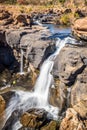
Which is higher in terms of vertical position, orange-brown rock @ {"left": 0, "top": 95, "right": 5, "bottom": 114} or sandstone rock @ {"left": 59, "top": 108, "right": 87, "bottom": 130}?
sandstone rock @ {"left": 59, "top": 108, "right": 87, "bottom": 130}

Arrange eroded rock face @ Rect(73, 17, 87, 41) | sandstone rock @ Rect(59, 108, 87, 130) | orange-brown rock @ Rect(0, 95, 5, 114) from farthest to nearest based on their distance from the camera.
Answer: eroded rock face @ Rect(73, 17, 87, 41), orange-brown rock @ Rect(0, 95, 5, 114), sandstone rock @ Rect(59, 108, 87, 130)

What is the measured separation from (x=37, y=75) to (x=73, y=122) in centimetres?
892

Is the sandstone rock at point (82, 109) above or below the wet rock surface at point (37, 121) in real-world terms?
above

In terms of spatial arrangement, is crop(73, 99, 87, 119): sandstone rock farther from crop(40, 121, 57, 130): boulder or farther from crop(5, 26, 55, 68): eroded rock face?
crop(5, 26, 55, 68): eroded rock face

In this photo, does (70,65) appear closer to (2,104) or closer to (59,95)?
(59,95)

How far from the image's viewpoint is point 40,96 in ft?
81.1

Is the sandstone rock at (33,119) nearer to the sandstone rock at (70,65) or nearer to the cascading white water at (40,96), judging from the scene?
the cascading white water at (40,96)

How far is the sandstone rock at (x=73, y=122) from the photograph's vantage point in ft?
59.9

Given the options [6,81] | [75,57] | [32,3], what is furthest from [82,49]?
[32,3]

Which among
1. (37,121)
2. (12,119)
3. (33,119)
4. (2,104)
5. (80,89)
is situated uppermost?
(80,89)

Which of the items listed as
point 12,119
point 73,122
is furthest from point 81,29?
point 73,122

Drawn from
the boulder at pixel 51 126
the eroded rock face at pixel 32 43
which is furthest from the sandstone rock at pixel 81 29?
the boulder at pixel 51 126

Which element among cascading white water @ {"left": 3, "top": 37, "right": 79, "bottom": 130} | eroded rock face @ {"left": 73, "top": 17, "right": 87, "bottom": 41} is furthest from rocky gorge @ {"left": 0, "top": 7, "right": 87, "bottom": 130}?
cascading white water @ {"left": 3, "top": 37, "right": 79, "bottom": 130}

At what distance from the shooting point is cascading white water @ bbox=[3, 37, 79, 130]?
910 inches
